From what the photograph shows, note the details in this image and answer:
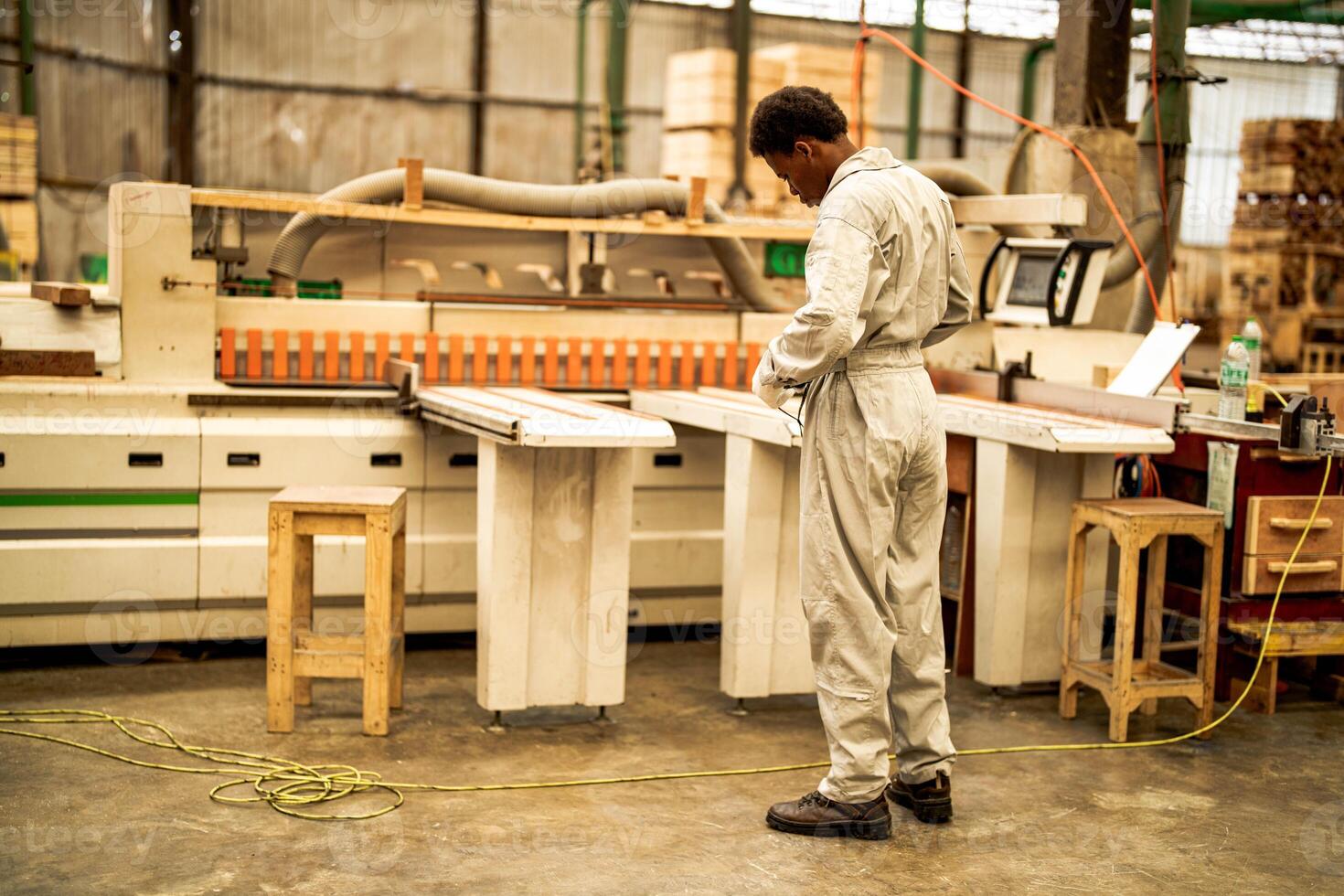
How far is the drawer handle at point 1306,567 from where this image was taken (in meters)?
4.20

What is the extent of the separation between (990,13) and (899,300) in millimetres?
13881

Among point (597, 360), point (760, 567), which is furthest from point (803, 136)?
point (597, 360)

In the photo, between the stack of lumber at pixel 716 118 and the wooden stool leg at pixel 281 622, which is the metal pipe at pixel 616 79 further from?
the wooden stool leg at pixel 281 622

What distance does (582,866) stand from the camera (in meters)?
2.88

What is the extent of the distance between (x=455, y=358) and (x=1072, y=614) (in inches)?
88.4

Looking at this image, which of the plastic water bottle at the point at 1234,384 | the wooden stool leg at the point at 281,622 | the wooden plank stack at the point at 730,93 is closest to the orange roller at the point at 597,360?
the wooden stool leg at the point at 281,622

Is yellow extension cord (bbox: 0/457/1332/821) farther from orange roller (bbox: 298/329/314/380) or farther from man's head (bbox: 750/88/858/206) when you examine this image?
man's head (bbox: 750/88/858/206)

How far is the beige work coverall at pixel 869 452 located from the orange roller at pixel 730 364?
1930 mm

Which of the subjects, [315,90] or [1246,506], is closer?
[1246,506]

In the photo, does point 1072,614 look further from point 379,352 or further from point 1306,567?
point 379,352

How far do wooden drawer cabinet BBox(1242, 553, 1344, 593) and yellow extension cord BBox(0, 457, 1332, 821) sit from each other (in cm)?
60

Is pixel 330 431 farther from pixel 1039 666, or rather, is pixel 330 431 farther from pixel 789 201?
pixel 789 201

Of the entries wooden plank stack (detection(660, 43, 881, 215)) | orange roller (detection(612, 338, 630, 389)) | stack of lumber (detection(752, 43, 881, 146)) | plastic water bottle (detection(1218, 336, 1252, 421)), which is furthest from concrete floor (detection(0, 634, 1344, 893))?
stack of lumber (detection(752, 43, 881, 146))

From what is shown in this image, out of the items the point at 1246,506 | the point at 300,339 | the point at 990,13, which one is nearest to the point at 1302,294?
the point at 990,13
